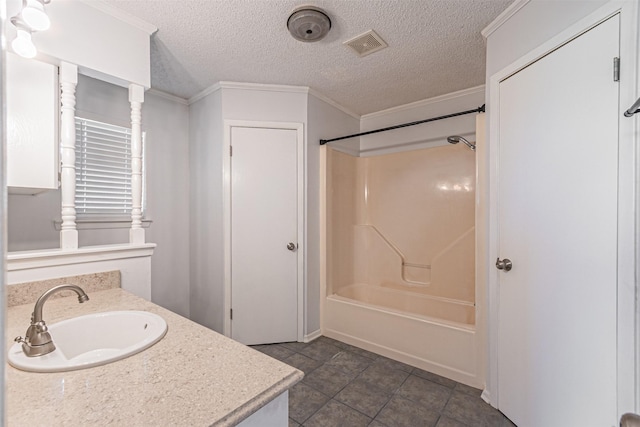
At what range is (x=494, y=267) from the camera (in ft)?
5.61

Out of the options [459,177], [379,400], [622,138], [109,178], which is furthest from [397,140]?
[109,178]

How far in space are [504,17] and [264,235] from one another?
2.38m

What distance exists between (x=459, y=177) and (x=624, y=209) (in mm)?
1849

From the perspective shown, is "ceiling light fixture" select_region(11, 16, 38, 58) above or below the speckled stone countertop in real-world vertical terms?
above

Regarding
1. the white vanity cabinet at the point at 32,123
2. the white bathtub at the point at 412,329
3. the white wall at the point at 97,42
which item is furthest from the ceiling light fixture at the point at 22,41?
the white bathtub at the point at 412,329

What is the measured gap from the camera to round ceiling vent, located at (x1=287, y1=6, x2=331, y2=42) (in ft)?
5.42

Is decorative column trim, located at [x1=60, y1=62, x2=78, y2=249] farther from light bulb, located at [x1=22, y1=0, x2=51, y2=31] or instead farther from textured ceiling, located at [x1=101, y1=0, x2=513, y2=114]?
textured ceiling, located at [x1=101, y1=0, x2=513, y2=114]

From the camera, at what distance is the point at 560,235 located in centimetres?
133

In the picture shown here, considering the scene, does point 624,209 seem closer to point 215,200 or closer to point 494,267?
point 494,267

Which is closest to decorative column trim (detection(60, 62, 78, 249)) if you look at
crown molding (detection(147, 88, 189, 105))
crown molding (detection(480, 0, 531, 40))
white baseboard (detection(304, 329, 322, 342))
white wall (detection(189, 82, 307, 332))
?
white wall (detection(189, 82, 307, 332))

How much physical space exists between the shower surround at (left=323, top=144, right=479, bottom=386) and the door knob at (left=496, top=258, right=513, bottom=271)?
0.70 meters

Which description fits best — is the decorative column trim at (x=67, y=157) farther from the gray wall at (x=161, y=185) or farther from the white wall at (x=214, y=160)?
the white wall at (x=214, y=160)

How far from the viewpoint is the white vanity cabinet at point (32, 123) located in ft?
4.01

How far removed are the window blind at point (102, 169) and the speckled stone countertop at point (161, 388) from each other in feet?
5.50
